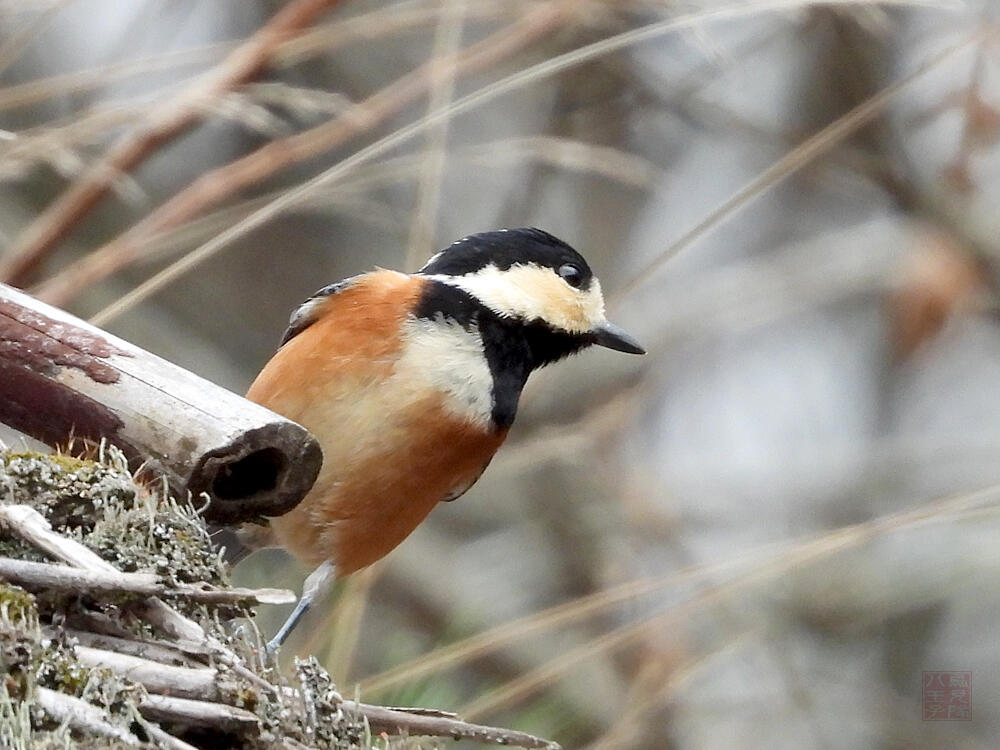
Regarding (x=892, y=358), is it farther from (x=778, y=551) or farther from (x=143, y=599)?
(x=143, y=599)

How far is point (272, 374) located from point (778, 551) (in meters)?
1.12

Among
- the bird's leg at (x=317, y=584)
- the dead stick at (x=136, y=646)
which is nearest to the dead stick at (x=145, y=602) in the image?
the dead stick at (x=136, y=646)

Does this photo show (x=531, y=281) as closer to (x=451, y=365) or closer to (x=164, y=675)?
(x=451, y=365)

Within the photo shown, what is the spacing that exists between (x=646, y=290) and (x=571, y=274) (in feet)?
7.10

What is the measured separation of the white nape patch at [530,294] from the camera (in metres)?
2.45

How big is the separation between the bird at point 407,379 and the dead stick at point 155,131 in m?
0.52

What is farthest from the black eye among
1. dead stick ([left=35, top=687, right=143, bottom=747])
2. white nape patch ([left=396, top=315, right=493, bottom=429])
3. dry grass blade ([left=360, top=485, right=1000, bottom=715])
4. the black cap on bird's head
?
dead stick ([left=35, top=687, right=143, bottom=747])

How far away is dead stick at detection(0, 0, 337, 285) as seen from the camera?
2748 mm

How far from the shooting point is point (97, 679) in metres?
1.24

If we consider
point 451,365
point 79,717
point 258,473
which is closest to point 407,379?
point 451,365

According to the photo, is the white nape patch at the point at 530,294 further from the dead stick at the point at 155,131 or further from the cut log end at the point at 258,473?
the cut log end at the point at 258,473

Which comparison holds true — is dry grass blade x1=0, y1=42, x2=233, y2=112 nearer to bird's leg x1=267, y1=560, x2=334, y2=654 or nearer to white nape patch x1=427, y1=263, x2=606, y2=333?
white nape patch x1=427, y1=263, x2=606, y2=333

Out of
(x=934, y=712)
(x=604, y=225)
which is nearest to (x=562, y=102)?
(x=604, y=225)

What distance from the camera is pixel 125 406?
5.12 ft
